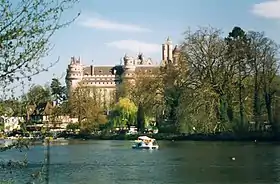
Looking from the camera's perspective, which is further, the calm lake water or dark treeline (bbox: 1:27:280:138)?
dark treeline (bbox: 1:27:280:138)

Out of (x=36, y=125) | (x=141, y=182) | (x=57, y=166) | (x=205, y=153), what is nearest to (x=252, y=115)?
(x=205, y=153)

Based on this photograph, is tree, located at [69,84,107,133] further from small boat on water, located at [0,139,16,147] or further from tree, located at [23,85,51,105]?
small boat on water, located at [0,139,16,147]

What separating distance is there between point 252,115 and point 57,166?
24.1 meters

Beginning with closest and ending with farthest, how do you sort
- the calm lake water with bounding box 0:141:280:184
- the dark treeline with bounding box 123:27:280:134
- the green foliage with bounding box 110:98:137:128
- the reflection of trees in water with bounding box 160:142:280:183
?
the calm lake water with bounding box 0:141:280:184 → the reflection of trees in water with bounding box 160:142:280:183 → the dark treeline with bounding box 123:27:280:134 → the green foliage with bounding box 110:98:137:128

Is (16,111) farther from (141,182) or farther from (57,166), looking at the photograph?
(57,166)

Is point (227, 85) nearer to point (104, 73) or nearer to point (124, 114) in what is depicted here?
point (124, 114)

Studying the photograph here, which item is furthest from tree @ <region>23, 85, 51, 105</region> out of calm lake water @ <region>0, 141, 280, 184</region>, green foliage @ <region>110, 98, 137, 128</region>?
green foliage @ <region>110, 98, 137, 128</region>

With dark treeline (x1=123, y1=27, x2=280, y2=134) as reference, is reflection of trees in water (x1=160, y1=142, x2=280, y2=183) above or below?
below

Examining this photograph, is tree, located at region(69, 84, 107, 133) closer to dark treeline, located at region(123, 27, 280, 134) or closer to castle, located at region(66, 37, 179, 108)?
dark treeline, located at region(123, 27, 280, 134)

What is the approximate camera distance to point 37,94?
549 centimetres

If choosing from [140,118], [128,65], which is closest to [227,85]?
[140,118]

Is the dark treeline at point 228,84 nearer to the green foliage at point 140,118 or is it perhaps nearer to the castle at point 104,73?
the green foliage at point 140,118

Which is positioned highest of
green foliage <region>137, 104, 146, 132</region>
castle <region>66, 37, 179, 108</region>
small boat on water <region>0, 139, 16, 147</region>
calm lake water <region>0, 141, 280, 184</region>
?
castle <region>66, 37, 179, 108</region>

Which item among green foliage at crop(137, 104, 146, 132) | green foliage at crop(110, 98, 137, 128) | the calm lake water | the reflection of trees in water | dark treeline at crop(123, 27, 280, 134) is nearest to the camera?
the calm lake water
